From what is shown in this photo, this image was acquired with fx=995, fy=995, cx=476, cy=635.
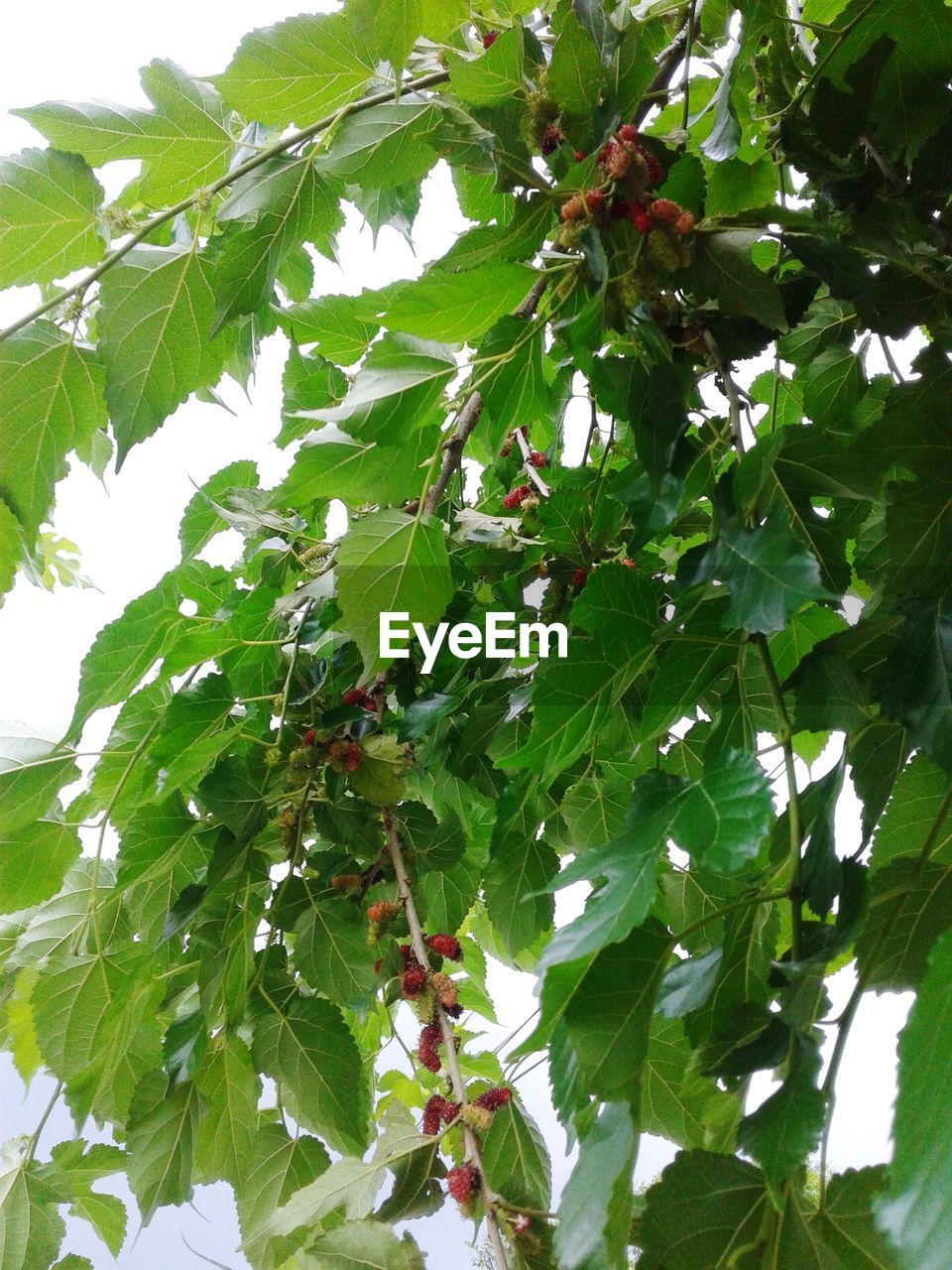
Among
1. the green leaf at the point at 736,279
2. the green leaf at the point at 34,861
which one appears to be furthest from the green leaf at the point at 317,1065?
the green leaf at the point at 736,279

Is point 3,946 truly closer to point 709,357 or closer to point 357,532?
point 357,532

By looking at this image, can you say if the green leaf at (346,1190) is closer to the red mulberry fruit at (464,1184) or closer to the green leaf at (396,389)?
the red mulberry fruit at (464,1184)

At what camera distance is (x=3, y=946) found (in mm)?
600

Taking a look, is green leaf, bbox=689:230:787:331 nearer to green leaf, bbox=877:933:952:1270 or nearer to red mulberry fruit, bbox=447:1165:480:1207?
green leaf, bbox=877:933:952:1270

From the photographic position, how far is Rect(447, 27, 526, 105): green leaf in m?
0.30

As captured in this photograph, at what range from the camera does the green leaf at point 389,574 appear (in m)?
0.36

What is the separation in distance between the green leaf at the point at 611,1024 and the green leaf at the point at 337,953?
24 cm

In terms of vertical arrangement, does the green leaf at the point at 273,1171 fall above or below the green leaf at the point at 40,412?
below

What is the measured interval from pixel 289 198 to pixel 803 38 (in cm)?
25

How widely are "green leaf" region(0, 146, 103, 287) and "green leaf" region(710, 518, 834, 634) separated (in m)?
0.31

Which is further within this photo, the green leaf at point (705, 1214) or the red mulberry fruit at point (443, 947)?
the red mulberry fruit at point (443, 947)

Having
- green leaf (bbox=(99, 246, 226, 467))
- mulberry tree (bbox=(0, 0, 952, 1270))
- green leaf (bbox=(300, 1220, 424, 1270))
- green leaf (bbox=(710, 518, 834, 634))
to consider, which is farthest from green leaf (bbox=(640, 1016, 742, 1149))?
green leaf (bbox=(99, 246, 226, 467))

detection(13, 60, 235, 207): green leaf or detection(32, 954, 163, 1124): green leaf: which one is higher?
detection(13, 60, 235, 207): green leaf

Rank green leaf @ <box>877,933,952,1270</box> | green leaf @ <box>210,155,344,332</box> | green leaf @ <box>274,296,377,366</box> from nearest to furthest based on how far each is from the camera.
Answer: green leaf @ <box>877,933,952,1270</box> < green leaf @ <box>210,155,344,332</box> < green leaf @ <box>274,296,377,366</box>
